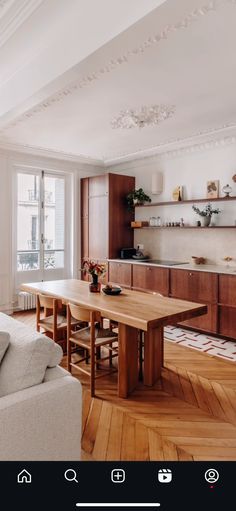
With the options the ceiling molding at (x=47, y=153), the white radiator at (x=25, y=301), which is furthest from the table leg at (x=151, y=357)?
the ceiling molding at (x=47, y=153)

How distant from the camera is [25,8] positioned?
212 centimetres

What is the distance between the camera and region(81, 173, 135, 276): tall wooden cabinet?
18.7 ft

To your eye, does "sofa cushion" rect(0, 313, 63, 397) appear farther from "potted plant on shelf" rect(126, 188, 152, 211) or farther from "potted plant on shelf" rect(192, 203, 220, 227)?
"potted plant on shelf" rect(126, 188, 152, 211)

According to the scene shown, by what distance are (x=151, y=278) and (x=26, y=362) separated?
348cm

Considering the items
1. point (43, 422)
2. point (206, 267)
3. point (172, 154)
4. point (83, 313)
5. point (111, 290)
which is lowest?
point (43, 422)

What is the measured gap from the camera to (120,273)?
547 cm

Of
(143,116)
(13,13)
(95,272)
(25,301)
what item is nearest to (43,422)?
(95,272)

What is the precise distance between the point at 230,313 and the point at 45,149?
3716 millimetres

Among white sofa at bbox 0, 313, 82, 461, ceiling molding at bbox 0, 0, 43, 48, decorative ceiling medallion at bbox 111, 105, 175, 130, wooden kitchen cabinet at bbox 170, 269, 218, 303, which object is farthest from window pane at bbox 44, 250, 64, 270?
white sofa at bbox 0, 313, 82, 461

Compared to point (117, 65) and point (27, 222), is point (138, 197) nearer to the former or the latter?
point (27, 222)

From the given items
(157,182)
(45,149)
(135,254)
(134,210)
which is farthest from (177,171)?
(45,149)

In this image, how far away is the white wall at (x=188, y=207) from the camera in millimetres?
4625

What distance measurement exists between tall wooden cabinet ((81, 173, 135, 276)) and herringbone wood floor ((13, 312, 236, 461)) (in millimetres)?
2848
